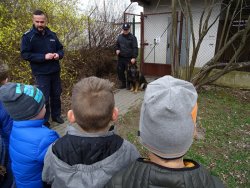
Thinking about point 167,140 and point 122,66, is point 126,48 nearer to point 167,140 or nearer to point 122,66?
point 122,66

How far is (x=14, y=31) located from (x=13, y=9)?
1.07m

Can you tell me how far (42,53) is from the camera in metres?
4.40

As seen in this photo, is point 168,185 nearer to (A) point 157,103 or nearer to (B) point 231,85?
(A) point 157,103

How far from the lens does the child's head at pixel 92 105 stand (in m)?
1.43

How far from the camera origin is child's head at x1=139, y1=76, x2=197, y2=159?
112 centimetres

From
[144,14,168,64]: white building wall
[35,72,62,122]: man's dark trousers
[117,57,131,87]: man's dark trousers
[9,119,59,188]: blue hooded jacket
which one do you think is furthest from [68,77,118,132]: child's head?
[144,14,168,64]: white building wall

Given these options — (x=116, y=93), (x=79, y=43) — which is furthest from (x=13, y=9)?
(x=116, y=93)

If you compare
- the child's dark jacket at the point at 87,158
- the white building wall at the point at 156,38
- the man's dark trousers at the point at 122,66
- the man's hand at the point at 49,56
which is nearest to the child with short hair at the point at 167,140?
the child's dark jacket at the point at 87,158

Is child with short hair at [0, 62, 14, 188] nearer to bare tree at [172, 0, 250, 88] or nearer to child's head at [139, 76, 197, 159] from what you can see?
child's head at [139, 76, 197, 159]

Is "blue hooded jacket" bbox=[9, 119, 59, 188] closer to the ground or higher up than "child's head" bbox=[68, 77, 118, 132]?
closer to the ground

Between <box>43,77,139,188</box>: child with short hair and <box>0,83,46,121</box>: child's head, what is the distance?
0.53m

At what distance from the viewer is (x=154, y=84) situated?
1195 millimetres

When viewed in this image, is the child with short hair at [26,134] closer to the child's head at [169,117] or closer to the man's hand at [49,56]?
the child's head at [169,117]

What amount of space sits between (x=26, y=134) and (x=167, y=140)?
3.90ft
